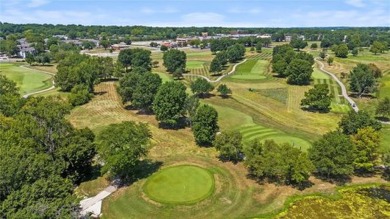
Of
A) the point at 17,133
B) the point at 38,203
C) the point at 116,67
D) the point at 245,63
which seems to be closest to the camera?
the point at 38,203

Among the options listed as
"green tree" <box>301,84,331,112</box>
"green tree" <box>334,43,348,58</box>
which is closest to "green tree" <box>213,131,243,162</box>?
"green tree" <box>301,84,331,112</box>

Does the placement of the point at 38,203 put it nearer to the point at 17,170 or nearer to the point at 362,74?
the point at 17,170

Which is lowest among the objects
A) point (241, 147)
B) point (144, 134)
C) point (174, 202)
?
point (174, 202)

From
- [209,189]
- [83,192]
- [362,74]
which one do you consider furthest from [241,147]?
[362,74]

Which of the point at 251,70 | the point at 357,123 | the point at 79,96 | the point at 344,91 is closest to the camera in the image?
the point at 357,123

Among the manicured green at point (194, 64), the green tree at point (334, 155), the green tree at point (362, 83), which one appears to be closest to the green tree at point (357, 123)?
the green tree at point (334, 155)

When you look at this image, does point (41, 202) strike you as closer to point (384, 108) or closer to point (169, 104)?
point (169, 104)

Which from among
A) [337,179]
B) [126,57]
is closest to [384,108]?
[337,179]

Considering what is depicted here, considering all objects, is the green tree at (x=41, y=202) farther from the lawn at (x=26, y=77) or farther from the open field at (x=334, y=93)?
the lawn at (x=26, y=77)
